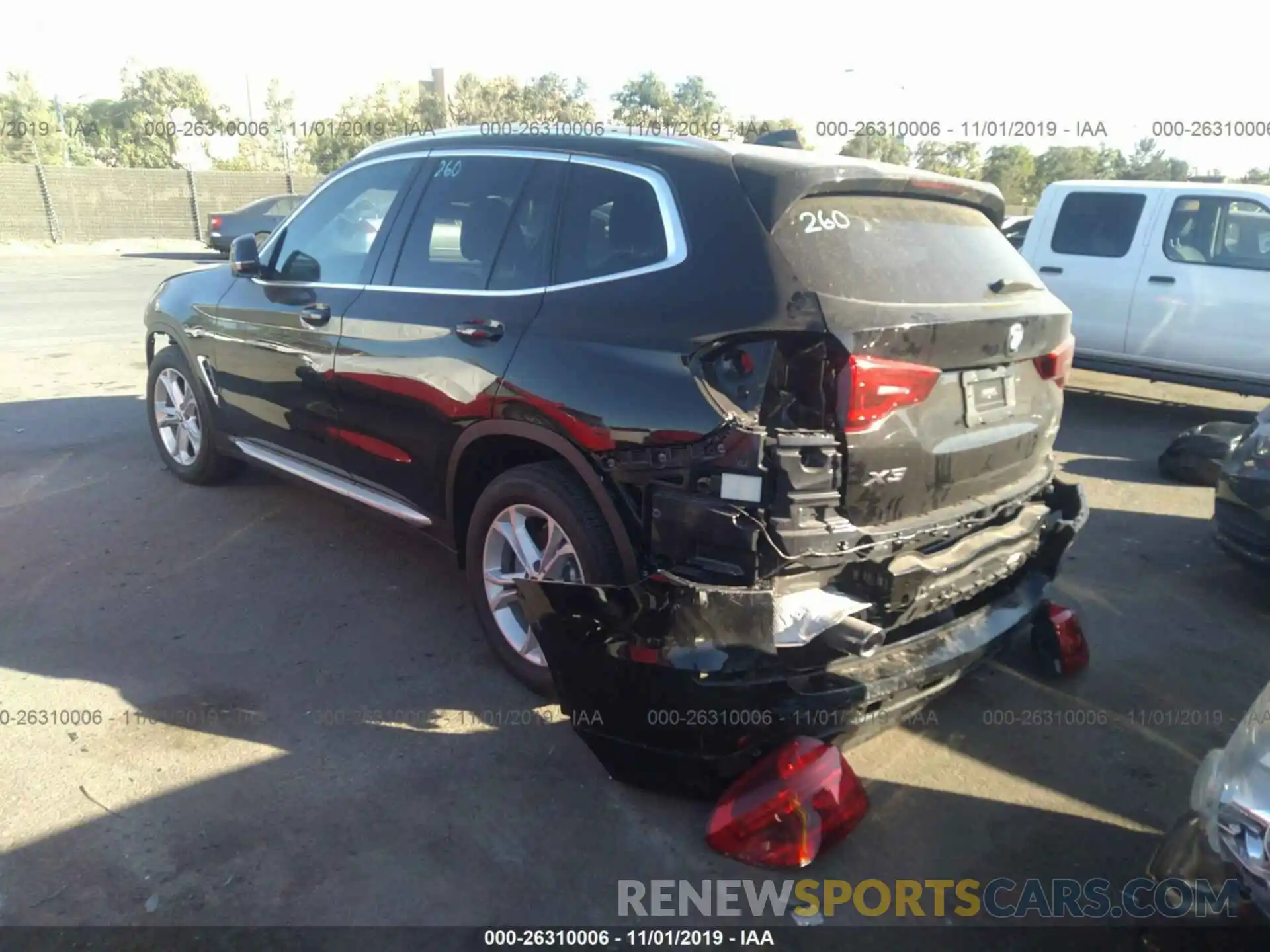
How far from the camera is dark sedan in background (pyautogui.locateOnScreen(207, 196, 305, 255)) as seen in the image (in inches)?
746

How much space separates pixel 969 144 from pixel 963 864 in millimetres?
40902

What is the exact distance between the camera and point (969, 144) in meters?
39.1

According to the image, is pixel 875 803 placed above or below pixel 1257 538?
below

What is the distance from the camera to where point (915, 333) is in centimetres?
292

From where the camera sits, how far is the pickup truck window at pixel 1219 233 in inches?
320

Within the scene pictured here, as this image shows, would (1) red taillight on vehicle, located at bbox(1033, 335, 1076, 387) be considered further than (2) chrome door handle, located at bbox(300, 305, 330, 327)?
No

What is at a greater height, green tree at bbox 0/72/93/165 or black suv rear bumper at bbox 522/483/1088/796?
green tree at bbox 0/72/93/165

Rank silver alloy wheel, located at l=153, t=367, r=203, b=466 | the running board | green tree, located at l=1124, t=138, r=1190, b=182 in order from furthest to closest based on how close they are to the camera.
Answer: green tree, located at l=1124, t=138, r=1190, b=182 → silver alloy wheel, located at l=153, t=367, r=203, b=466 → the running board

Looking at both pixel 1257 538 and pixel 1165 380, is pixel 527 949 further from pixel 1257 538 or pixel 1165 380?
pixel 1165 380

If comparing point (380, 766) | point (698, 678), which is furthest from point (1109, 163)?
point (380, 766)

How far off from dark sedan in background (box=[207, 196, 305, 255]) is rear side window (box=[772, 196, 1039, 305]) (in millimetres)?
17631

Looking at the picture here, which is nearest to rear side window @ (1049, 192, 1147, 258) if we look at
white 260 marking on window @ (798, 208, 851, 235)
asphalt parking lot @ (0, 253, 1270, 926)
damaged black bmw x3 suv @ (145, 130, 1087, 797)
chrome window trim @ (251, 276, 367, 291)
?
asphalt parking lot @ (0, 253, 1270, 926)

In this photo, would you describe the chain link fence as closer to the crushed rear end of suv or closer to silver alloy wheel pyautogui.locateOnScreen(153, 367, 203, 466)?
silver alloy wheel pyautogui.locateOnScreen(153, 367, 203, 466)

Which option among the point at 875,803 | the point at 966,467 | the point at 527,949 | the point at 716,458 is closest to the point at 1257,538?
the point at 966,467
